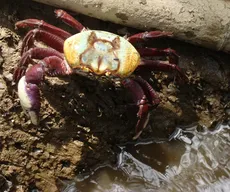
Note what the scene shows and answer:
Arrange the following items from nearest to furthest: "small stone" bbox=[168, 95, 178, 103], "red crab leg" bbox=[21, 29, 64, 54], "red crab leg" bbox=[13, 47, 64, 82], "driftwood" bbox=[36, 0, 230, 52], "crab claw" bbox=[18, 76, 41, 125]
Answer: "crab claw" bbox=[18, 76, 41, 125] → "red crab leg" bbox=[13, 47, 64, 82] → "red crab leg" bbox=[21, 29, 64, 54] → "driftwood" bbox=[36, 0, 230, 52] → "small stone" bbox=[168, 95, 178, 103]

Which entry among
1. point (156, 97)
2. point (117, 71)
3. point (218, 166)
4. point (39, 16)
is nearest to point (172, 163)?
point (218, 166)

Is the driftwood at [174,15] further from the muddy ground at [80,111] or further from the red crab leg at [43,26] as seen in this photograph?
the red crab leg at [43,26]

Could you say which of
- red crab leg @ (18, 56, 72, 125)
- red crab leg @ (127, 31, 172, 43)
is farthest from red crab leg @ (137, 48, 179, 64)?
red crab leg @ (18, 56, 72, 125)

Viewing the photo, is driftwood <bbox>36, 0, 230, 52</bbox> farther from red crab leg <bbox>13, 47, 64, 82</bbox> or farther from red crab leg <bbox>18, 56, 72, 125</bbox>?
red crab leg <bbox>18, 56, 72, 125</bbox>

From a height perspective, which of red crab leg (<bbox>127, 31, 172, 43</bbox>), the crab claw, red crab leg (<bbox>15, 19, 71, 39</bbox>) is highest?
red crab leg (<bbox>127, 31, 172, 43</bbox>)

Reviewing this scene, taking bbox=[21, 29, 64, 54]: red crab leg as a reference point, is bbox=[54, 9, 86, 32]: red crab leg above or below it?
above

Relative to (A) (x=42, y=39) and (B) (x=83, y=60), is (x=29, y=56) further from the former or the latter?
(B) (x=83, y=60)

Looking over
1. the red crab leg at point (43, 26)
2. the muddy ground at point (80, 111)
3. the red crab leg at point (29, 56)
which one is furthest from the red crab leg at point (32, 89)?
the red crab leg at point (43, 26)

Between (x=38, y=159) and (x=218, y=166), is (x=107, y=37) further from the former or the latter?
(x=218, y=166)
